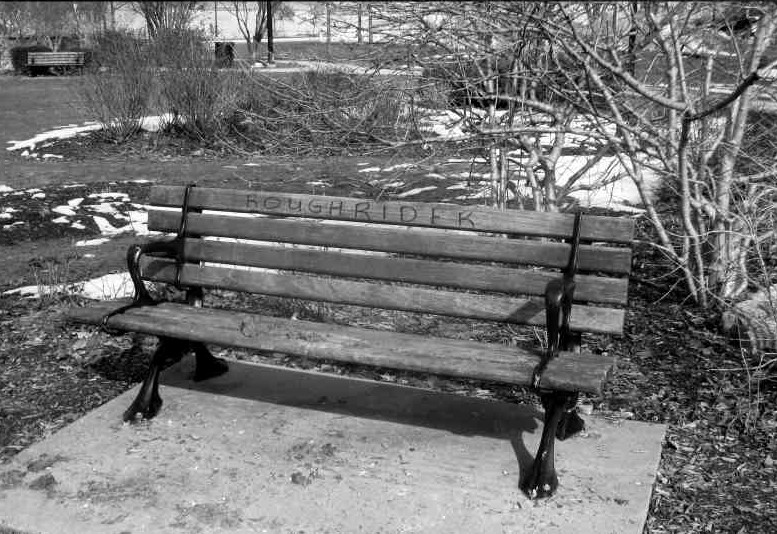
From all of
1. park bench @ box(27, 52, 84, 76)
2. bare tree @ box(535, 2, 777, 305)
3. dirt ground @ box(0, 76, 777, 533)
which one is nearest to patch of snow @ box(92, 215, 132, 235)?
dirt ground @ box(0, 76, 777, 533)

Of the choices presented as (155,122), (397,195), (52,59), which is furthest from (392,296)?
(52,59)

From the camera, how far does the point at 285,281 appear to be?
394 centimetres

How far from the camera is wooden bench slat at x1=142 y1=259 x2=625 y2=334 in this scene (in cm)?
346

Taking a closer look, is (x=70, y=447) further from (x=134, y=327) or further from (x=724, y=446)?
(x=724, y=446)

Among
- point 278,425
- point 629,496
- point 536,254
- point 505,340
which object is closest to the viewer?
point 629,496

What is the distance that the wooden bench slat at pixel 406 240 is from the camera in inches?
138

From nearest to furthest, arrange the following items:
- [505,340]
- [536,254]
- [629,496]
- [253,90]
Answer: [629,496] < [536,254] < [505,340] < [253,90]

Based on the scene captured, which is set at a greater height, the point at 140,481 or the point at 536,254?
the point at 536,254

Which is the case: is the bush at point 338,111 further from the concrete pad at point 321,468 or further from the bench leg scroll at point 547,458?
the bench leg scroll at point 547,458

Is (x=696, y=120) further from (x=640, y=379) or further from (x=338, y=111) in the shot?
(x=338, y=111)

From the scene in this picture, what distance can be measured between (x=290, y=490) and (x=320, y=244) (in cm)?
110

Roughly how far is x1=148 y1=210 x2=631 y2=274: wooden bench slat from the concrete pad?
688 mm

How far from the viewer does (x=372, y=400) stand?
404 cm

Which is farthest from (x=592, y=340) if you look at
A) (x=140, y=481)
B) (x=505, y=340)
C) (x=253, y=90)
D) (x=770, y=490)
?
(x=253, y=90)
